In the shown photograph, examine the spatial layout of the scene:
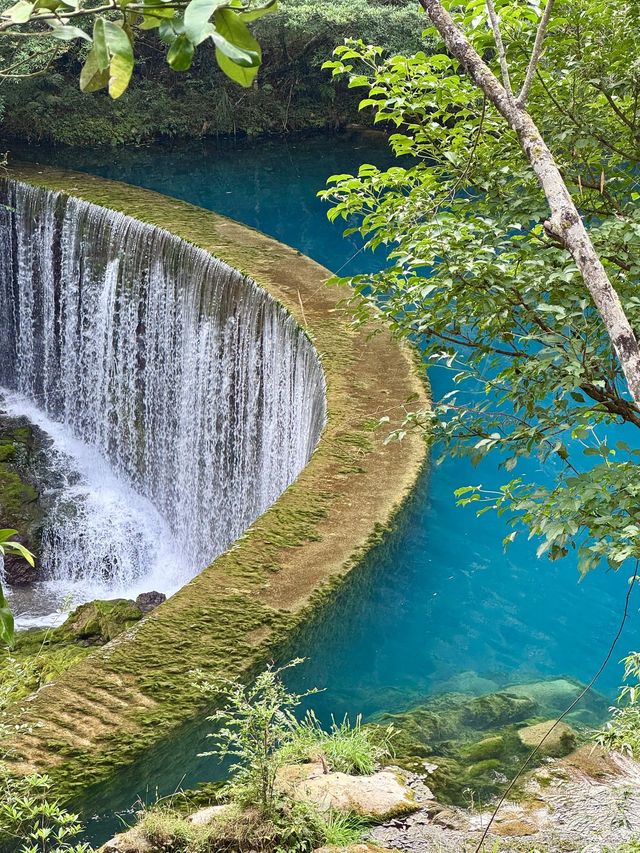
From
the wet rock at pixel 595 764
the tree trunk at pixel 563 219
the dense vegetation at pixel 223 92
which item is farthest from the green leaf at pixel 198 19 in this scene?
the dense vegetation at pixel 223 92

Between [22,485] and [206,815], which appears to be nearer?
[206,815]

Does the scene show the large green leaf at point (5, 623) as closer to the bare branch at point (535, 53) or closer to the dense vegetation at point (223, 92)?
the bare branch at point (535, 53)

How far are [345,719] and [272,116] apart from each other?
13010 millimetres

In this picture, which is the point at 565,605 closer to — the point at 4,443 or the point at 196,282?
the point at 196,282

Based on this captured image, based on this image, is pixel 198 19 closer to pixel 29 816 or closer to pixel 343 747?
pixel 29 816

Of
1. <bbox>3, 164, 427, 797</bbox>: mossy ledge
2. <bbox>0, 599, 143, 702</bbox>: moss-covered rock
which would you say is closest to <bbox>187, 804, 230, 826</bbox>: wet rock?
<bbox>3, 164, 427, 797</bbox>: mossy ledge

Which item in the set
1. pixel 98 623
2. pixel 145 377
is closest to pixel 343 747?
pixel 98 623

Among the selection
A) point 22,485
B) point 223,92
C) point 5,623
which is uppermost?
point 223,92

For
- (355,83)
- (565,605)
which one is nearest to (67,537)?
(565,605)

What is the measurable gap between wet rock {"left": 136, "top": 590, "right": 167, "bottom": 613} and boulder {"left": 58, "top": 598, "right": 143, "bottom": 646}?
0.74 meters

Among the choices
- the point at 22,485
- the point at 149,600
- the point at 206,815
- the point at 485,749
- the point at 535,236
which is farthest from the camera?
the point at 22,485

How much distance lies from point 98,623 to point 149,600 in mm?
1044

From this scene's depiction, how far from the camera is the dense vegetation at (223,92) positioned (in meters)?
12.5

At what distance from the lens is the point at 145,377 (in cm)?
846
